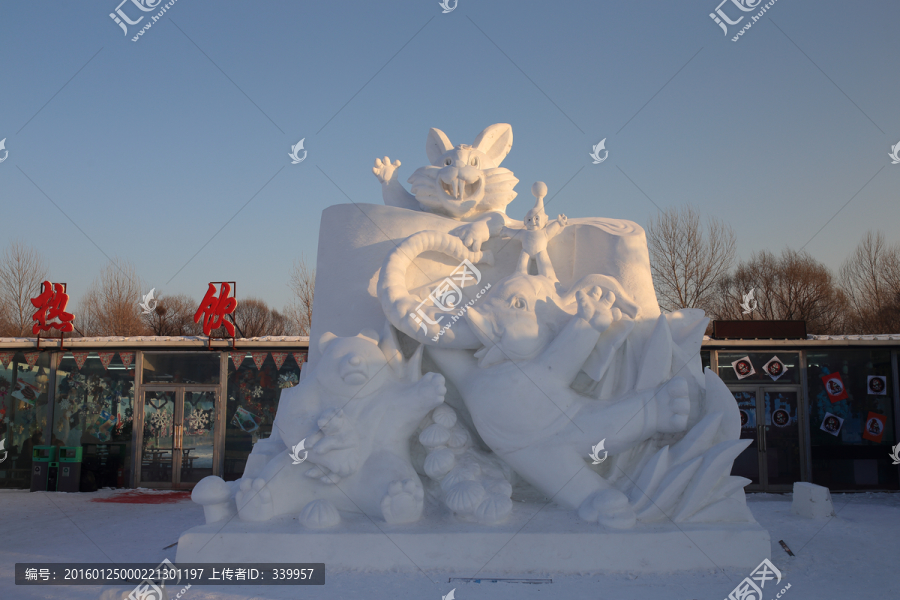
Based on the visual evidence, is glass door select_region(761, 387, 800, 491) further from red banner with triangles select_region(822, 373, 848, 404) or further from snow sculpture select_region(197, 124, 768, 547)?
snow sculpture select_region(197, 124, 768, 547)

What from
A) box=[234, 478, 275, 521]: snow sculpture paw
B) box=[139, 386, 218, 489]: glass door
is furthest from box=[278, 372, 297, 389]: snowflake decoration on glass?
box=[234, 478, 275, 521]: snow sculpture paw

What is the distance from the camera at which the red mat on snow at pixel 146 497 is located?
25.3ft

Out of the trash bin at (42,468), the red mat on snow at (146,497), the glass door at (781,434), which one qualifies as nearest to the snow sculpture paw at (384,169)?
the red mat on snow at (146,497)

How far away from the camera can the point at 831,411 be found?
28.9 feet

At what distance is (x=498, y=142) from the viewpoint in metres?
5.64

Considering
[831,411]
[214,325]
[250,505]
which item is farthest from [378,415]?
[831,411]

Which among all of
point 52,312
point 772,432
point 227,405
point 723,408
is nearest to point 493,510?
point 723,408

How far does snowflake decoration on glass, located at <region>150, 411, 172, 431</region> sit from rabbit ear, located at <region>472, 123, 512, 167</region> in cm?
651

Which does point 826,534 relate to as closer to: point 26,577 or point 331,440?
point 331,440

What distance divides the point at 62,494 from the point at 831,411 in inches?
404

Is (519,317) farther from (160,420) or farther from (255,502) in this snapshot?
(160,420)

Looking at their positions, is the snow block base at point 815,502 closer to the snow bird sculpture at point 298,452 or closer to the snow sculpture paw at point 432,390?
the snow sculpture paw at point 432,390

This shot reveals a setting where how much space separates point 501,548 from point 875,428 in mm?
7364

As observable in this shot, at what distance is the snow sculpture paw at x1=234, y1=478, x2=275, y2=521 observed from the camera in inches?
153
